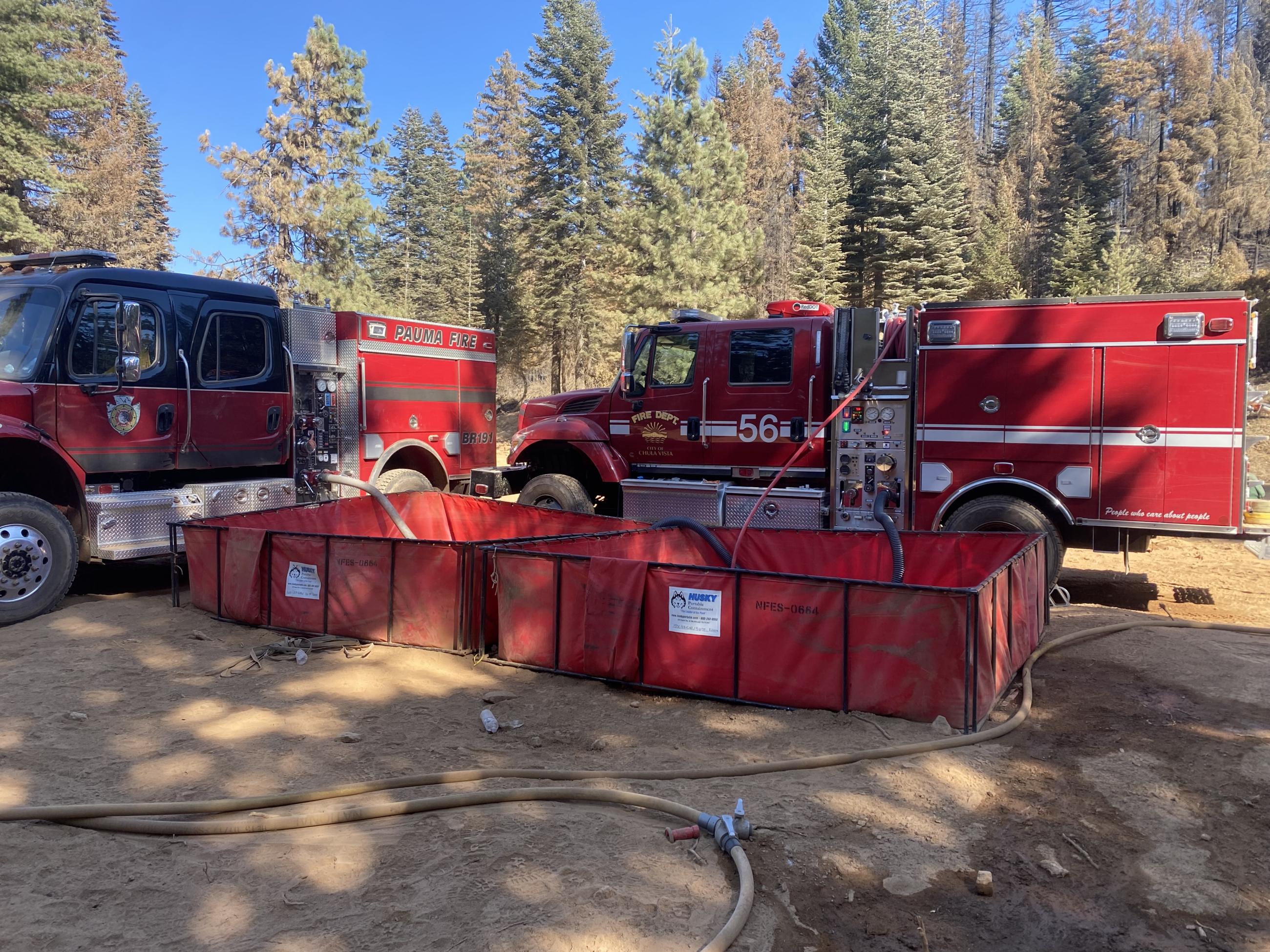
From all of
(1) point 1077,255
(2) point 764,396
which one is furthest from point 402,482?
(1) point 1077,255

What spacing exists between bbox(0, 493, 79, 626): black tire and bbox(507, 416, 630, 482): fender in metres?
5.40

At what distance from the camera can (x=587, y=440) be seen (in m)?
11.6

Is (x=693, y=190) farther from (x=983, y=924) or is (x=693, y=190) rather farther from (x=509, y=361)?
(x=983, y=924)

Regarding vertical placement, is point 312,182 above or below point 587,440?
above

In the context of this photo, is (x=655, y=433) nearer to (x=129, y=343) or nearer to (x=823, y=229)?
(x=129, y=343)

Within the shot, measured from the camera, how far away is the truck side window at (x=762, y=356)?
34.5ft

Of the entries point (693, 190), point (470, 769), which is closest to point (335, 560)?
point (470, 769)

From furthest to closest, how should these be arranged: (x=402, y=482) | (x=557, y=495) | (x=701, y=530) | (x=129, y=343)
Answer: (x=402, y=482), (x=557, y=495), (x=129, y=343), (x=701, y=530)

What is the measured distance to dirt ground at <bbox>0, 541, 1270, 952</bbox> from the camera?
3.49 metres

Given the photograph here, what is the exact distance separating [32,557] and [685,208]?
24594mm

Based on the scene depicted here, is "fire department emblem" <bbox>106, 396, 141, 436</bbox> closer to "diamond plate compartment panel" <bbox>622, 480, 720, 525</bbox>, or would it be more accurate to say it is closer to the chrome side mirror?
the chrome side mirror

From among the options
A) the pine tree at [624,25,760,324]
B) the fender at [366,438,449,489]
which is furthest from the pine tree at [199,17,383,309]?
the fender at [366,438,449,489]

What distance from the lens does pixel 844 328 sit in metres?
9.92

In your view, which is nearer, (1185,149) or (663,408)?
(663,408)
